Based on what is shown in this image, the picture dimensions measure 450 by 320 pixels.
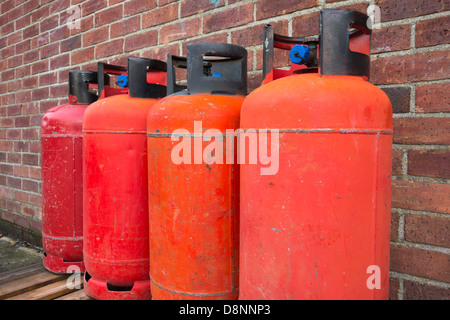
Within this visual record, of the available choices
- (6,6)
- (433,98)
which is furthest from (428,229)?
(6,6)

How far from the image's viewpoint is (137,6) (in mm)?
1842

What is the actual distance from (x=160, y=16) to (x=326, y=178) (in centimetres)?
129

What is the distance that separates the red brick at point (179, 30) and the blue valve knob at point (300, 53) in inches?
30.1

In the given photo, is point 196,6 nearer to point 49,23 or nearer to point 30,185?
point 49,23

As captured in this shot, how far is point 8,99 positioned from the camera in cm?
277

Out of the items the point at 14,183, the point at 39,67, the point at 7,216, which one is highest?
the point at 39,67

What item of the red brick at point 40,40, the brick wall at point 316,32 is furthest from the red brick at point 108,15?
the red brick at point 40,40

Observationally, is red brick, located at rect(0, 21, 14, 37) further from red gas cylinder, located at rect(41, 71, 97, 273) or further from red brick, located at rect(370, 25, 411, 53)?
red brick, located at rect(370, 25, 411, 53)

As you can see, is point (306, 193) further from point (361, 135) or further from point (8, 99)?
point (8, 99)

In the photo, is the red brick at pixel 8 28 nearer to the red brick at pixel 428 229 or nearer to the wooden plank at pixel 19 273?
the wooden plank at pixel 19 273

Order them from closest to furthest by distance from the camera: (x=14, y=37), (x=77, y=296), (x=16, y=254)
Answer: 1. (x=77, y=296)
2. (x=16, y=254)
3. (x=14, y=37)

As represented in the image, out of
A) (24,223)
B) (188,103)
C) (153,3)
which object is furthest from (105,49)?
(24,223)

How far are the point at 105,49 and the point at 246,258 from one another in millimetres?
1557

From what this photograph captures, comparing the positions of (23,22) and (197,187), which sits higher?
(23,22)
